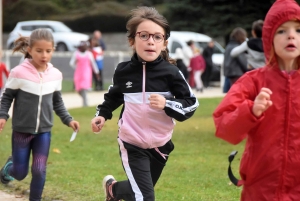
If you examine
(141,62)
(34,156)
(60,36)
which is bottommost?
(60,36)

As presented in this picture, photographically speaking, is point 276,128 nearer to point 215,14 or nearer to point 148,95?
point 148,95

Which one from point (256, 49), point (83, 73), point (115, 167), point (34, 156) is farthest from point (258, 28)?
point (83, 73)

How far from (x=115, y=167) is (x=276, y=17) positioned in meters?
5.34

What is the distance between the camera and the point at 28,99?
21.4 feet

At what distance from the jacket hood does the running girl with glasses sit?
51.8 inches

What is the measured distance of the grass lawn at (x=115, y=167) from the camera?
23.7 ft

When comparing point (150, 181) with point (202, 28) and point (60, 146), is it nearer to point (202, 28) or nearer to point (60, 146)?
point (60, 146)

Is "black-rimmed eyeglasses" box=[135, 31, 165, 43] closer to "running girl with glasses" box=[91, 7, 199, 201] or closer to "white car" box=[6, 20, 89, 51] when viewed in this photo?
"running girl with glasses" box=[91, 7, 199, 201]

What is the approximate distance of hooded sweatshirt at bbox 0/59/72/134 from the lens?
646 cm

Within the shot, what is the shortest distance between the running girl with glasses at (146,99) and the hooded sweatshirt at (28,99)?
132 centimetres

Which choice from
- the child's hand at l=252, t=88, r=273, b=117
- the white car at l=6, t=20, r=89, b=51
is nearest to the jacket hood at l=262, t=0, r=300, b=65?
the child's hand at l=252, t=88, r=273, b=117

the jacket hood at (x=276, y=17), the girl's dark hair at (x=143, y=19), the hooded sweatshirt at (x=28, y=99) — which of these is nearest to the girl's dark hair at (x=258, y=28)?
the hooded sweatshirt at (x=28, y=99)

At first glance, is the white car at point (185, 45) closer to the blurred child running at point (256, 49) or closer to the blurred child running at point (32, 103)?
the blurred child running at point (256, 49)

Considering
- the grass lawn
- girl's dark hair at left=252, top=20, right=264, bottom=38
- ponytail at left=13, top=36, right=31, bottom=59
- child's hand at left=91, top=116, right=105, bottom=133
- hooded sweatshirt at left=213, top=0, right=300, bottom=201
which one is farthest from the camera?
girl's dark hair at left=252, top=20, right=264, bottom=38
